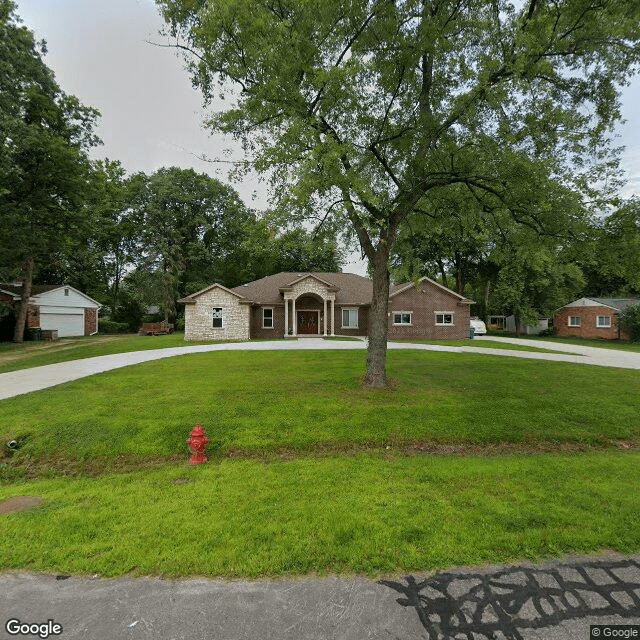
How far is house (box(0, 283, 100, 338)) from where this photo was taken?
85.7 feet

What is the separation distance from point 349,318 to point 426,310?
5783 millimetres

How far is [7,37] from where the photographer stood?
1344 cm

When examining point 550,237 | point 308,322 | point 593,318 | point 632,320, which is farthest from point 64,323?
point 593,318

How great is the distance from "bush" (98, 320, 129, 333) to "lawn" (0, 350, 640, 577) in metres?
27.5

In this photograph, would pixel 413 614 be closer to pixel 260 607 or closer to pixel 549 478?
pixel 260 607

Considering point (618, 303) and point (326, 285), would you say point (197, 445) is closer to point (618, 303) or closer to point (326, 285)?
point (326, 285)

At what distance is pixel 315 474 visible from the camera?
4.92 meters

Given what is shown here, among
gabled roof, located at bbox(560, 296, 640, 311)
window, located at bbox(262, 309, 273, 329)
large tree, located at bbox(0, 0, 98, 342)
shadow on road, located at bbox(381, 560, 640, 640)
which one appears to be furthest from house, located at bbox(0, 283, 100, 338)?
gabled roof, located at bbox(560, 296, 640, 311)

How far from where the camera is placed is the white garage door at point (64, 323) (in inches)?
1067

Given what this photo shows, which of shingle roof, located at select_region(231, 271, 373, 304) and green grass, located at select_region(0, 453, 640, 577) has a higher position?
shingle roof, located at select_region(231, 271, 373, 304)

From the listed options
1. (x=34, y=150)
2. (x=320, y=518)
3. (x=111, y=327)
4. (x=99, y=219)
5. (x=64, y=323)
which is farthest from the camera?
(x=111, y=327)

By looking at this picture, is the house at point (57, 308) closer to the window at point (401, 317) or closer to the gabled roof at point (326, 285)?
the gabled roof at point (326, 285)

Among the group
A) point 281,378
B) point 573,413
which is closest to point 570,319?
point 573,413

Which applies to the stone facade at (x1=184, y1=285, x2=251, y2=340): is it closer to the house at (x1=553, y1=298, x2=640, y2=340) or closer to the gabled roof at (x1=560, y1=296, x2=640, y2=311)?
the house at (x1=553, y1=298, x2=640, y2=340)
